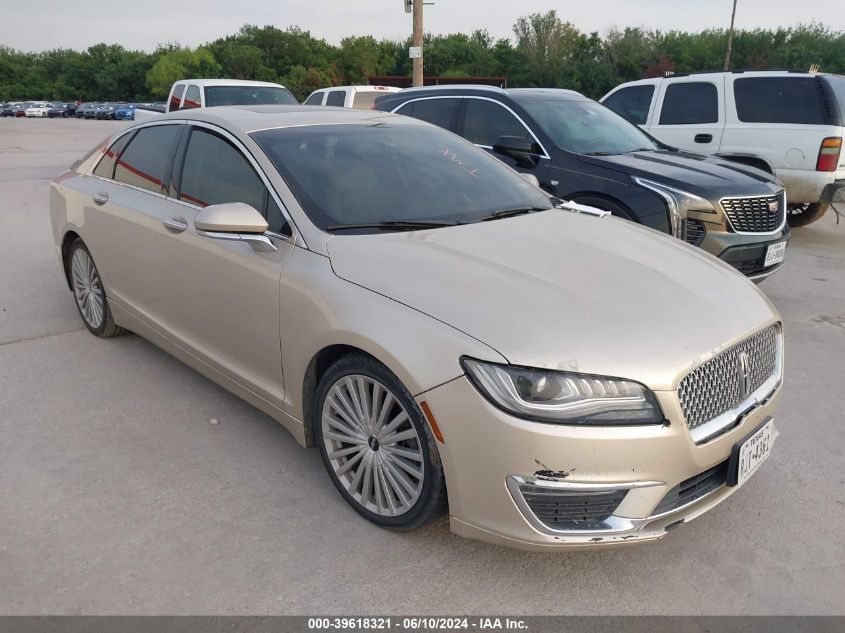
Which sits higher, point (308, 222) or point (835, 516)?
point (308, 222)

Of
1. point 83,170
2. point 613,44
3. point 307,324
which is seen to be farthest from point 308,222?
point 613,44

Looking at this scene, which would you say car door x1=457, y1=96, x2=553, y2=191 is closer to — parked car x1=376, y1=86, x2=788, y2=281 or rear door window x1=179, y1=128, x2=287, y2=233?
parked car x1=376, y1=86, x2=788, y2=281

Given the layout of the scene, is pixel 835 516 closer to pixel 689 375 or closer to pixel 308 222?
pixel 689 375

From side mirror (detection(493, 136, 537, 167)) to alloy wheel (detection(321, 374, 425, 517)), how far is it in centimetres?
366

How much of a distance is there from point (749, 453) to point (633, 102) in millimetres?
7826

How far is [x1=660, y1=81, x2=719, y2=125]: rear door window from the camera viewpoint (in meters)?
8.66

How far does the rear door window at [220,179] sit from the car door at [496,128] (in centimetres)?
316

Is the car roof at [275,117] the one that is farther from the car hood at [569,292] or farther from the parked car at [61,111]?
the parked car at [61,111]

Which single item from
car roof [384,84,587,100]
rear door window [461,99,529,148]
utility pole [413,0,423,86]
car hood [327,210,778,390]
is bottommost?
car hood [327,210,778,390]

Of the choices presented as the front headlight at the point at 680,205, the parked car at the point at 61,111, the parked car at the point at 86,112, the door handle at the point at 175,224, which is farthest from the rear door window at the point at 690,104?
the parked car at the point at 61,111

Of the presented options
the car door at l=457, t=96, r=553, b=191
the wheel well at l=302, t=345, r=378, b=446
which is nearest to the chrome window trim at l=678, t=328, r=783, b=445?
the wheel well at l=302, t=345, r=378, b=446

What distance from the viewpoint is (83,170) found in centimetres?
487

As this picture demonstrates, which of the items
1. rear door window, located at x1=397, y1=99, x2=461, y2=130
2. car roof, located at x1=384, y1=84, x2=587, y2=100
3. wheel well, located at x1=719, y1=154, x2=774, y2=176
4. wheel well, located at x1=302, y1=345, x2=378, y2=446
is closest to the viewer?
wheel well, located at x1=302, y1=345, x2=378, y2=446

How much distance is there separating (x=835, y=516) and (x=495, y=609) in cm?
154
